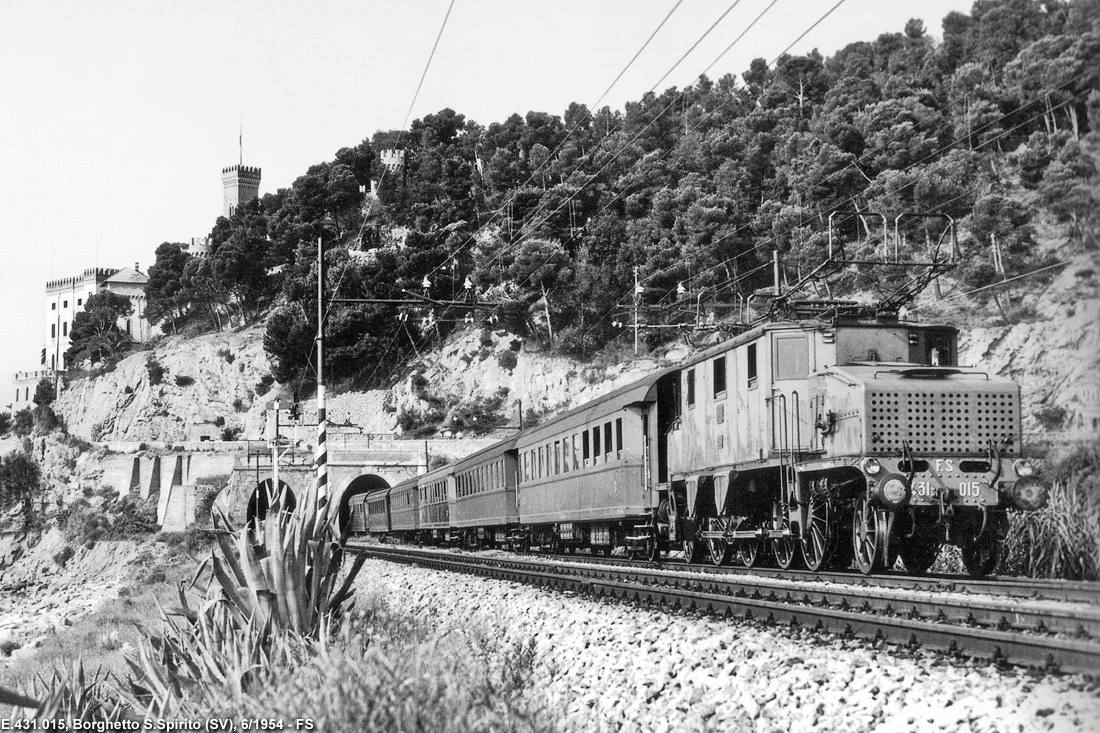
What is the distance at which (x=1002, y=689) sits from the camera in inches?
230

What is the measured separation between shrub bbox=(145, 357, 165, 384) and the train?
80.8 m

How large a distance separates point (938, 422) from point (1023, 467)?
0.90 metres

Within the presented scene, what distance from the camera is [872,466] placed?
1111 centimetres

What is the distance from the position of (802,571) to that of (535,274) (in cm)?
5634

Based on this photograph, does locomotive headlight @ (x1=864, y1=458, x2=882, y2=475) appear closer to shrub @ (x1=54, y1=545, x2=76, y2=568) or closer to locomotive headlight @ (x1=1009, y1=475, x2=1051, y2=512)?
locomotive headlight @ (x1=1009, y1=475, x2=1051, y2=512)

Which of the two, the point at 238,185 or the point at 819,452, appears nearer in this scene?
the point at 819,452

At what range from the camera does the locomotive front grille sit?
11227 mm

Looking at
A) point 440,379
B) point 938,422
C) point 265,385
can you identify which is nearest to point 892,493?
point 938,422

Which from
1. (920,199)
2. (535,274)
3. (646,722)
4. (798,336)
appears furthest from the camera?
(535,274)

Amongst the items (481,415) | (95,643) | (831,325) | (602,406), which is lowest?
(95,643)

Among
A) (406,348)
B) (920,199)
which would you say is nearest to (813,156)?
(920,199)

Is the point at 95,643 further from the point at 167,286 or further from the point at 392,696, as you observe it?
the point at 167,286

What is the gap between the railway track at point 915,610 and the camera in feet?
20.8

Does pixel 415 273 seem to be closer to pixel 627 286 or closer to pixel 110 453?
pixel 627 286
